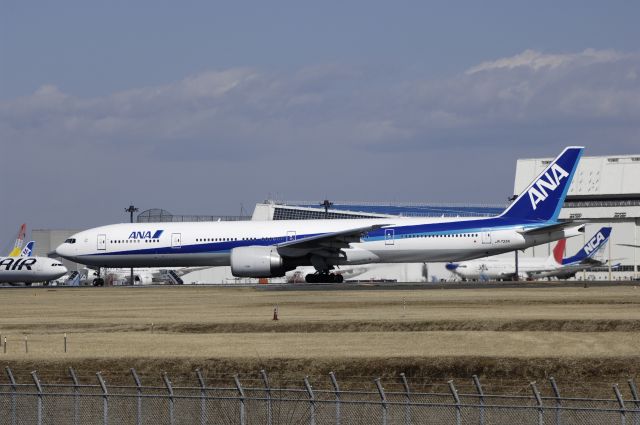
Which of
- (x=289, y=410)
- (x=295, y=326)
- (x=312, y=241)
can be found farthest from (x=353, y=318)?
(x=312, y=241)

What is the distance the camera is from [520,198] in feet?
222

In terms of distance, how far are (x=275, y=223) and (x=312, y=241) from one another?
18.4 feet

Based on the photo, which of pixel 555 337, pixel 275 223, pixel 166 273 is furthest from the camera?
pixel 166 273

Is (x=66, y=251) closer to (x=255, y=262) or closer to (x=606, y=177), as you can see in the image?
(x=255, y=262)

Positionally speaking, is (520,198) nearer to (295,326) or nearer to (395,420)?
(295,326)

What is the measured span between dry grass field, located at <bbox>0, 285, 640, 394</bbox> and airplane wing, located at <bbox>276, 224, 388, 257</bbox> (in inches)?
450

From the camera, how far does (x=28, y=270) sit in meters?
83.8

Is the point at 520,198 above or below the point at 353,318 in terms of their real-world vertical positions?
above

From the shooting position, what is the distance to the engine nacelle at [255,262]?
63.1 m

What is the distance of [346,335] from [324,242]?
32468mm

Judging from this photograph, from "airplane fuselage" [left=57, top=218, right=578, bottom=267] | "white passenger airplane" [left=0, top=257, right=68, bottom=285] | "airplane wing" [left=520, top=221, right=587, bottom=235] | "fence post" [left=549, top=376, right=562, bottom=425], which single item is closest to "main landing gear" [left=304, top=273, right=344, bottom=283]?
"airplane fuselage" [left=57, top=218, right=578, bottom=267]

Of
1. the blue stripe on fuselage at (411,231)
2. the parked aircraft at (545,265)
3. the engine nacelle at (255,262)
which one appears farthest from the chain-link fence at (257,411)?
the parked aircraft at (545,265)

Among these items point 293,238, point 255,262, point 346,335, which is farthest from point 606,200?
point 346,335

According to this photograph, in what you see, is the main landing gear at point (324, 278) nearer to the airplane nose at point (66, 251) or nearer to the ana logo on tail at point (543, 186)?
the ana logo on tail at point (543, 186)
